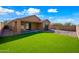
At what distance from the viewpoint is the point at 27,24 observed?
3.08 meters

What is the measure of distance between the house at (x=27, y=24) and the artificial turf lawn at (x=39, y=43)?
0.07 metres

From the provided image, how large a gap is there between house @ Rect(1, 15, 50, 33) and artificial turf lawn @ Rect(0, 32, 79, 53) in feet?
Result: 0.25

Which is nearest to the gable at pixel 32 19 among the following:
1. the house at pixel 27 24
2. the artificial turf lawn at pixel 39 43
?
the house at pixel 27 24

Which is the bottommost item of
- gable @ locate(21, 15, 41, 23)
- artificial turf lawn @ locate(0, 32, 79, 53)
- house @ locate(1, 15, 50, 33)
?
artificial turf lawn @ locate(0, 32, 79, 53)

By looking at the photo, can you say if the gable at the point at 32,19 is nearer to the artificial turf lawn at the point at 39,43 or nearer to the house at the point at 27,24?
the house at the point at 27,24

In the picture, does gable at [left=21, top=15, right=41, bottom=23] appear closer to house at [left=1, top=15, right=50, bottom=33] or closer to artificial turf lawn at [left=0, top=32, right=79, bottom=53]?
house at [left=1, top=15, right=50, bottom=33]

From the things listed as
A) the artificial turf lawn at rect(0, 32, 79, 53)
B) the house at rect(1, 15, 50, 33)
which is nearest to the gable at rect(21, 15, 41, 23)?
the house at rect(1, 15, 50, 33)

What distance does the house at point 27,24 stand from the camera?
305 cm

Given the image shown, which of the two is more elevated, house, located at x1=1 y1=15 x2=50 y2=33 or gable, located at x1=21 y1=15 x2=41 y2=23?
gable, located at x1=21 y1=15 x2=41 y2=23

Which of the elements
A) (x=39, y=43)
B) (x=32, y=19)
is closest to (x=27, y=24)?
(x=32, y=19)

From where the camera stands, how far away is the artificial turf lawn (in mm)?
3033
